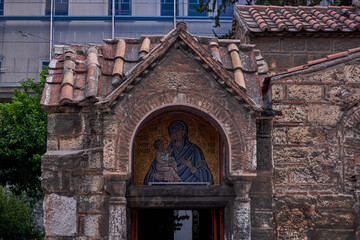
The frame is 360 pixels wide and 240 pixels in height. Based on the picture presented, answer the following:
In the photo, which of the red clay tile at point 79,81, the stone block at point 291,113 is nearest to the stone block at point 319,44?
the stone block at point 291,113

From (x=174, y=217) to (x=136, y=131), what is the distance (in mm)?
7863

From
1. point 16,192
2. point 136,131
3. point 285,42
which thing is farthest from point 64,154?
point 16,192

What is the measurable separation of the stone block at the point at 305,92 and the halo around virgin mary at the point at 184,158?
1675mm

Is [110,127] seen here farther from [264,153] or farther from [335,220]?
[335,220]

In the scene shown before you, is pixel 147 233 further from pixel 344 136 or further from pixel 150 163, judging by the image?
pixel 344 136

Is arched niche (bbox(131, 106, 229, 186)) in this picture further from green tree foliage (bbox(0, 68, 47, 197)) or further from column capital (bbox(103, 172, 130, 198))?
green tree foliage (bbox(0, 68, 47, 197))

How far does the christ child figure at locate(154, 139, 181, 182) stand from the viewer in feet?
28.3

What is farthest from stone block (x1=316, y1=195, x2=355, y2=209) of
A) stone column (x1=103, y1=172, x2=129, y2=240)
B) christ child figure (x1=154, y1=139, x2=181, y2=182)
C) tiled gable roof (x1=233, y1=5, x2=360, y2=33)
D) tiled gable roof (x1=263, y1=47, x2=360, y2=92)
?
tiled gable roof (x1=233, y1=5, x2=360, y2=33)

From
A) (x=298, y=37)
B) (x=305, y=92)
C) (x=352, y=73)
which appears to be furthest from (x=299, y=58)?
(x=305, y=92)

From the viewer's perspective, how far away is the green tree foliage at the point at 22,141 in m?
14.9

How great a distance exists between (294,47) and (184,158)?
402cm

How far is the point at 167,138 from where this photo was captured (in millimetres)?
8727

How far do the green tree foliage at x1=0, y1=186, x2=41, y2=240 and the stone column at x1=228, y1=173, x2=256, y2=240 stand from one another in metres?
11.9

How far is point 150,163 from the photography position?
8672mm
